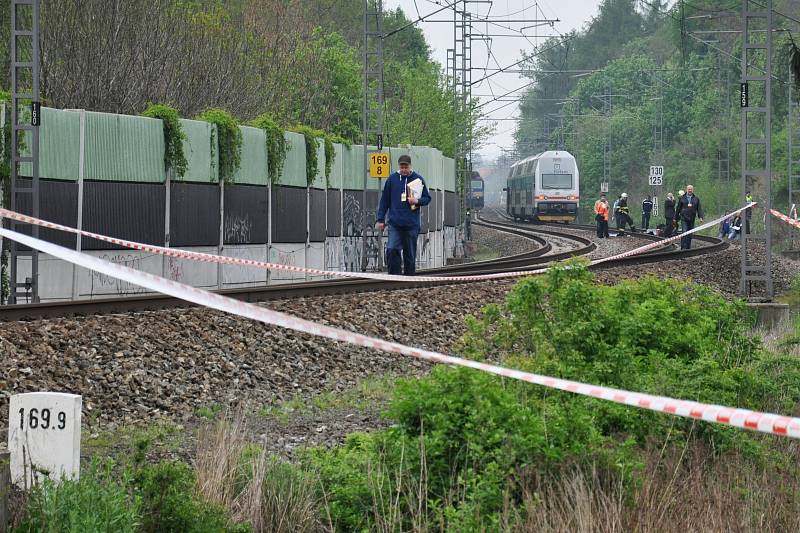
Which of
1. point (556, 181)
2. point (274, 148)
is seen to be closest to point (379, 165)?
point (274, 148)

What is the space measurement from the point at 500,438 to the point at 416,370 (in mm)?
6314

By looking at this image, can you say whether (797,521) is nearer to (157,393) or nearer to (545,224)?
(157,393)

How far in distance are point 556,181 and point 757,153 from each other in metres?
9.87

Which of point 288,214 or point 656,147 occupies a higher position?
point 656,147

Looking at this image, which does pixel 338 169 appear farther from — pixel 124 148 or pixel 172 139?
pixel 124 148

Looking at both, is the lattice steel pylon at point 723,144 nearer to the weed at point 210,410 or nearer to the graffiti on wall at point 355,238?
the graffiti on wall at point 355,238

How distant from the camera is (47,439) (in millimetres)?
7285

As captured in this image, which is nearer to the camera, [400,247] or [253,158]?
[400,247]

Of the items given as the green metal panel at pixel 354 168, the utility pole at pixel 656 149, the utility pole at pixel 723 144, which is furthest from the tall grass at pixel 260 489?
the utility pole at pixel 723 144

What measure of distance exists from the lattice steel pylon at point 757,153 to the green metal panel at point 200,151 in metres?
9.33

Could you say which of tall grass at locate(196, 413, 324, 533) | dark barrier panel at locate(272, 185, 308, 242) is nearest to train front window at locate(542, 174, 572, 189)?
dark barrier panel at locate(272, 185, 308, 242)

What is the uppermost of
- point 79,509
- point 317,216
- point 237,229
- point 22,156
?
point 22,156

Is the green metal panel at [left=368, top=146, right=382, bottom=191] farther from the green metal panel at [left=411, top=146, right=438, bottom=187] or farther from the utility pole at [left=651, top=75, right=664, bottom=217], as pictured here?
the utility pole at [left=651, top=75, right=664, bottom=217]

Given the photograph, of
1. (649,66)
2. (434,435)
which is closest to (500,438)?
(434,435)
